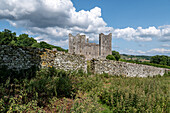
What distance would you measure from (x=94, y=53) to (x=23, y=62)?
155 ft

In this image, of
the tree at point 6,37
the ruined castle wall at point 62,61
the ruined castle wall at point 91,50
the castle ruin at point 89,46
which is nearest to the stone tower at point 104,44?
the castle ruin at point 89,46

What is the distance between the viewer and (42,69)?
23.5ft

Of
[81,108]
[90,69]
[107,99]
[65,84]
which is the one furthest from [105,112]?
[90,69]

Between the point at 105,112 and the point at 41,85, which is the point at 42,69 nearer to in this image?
the point at 41,85

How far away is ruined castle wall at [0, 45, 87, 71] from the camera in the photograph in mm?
6453

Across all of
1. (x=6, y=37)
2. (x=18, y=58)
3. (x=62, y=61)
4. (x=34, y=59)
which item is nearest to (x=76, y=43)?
(x=6, y=37)

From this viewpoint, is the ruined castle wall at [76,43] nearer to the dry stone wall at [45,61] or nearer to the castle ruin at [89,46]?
the castle ruin at [89,46]

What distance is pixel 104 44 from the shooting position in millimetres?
54312

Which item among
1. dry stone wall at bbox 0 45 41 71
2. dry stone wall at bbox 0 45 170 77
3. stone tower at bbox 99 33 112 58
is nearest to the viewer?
dry stone wall at bbox 0 45 41 71

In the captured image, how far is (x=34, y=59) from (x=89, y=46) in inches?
1798

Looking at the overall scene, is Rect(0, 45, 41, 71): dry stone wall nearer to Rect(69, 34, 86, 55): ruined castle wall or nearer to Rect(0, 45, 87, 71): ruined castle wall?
Rect(0, 45, 87, 71): ruined castle wall

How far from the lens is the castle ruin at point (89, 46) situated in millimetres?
49812

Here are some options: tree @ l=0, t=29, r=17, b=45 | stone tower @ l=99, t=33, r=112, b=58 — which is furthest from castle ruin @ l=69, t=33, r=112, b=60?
tree @ l=0, t=29, r=17, b=45

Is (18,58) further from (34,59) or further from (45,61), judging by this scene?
(45,61)
